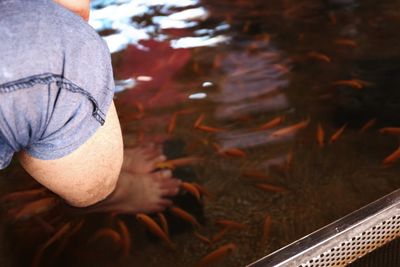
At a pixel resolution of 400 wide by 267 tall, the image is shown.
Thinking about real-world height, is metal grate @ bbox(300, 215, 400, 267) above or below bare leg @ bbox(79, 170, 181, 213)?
above

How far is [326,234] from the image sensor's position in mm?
1305

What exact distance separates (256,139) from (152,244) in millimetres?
800

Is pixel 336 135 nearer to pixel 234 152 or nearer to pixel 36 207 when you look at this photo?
pixel 234 152

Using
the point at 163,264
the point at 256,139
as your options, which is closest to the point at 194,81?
the point at 256,139

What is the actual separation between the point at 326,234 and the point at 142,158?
1140 mm

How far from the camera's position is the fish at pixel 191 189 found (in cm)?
208

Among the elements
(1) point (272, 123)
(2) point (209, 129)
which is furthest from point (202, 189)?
(1) point (272, 123)

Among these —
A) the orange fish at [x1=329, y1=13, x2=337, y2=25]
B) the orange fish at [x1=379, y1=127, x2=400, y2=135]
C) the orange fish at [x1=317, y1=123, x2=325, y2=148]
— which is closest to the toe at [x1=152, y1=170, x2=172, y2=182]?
the orange fish at [x1=317, y1=123, x2=325, y2=148]

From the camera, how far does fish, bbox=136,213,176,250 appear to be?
189 cm

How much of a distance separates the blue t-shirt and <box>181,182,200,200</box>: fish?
35.3 inches

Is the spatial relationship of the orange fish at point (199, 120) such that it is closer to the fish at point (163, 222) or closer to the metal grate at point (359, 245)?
the fish at point (163, 222)

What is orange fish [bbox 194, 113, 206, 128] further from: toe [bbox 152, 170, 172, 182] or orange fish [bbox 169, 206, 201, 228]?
orange fish [bbox 169, 206, 201, 228]

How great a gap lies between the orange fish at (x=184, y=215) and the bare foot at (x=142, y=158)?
0.26 m

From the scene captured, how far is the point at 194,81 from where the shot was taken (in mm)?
2762
